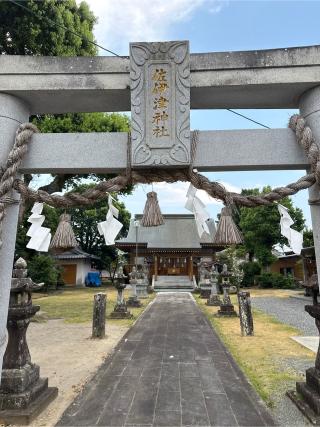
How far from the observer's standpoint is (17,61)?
3557 millimetres

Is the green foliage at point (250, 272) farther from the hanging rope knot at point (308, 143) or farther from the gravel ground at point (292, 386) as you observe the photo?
the hanging rope knot at point (308, 143)

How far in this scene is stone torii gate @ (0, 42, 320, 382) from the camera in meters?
3.34

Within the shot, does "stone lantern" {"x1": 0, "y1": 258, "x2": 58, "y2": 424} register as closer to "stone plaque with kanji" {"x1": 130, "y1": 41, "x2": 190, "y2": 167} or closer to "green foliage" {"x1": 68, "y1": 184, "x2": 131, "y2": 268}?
"stone plaque with kanji" {"x1": 130, "y1": 41, "x2": 190, "y2": 167}

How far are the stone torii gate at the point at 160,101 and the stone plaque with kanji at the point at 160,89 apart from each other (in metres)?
0.01

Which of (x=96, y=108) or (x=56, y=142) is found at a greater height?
(x=96, y=108)

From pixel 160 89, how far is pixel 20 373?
4.03 metres

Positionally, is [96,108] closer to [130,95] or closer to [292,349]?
[130,95]

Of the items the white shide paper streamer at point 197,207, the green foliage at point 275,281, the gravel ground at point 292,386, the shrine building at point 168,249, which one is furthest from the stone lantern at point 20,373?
the green foliage at point 275,281

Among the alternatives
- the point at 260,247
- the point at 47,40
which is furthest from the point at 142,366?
the point at 260,247

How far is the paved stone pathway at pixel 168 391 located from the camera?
158 inches

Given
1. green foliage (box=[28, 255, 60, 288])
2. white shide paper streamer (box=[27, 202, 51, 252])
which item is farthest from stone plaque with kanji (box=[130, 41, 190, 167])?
green foliage (box=[28, 255, 60, 288])

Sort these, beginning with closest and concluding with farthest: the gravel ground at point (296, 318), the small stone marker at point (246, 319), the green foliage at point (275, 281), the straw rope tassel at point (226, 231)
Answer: the straw rope tassel at point (226, 231)
the small stone marker at point (246, 319)
the gravel ground at point (296, 318)
the green foliage at point (275, 281)

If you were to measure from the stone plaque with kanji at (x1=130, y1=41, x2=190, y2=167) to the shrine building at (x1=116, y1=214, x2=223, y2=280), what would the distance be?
26.5 m

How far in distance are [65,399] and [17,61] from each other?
15.1ft
